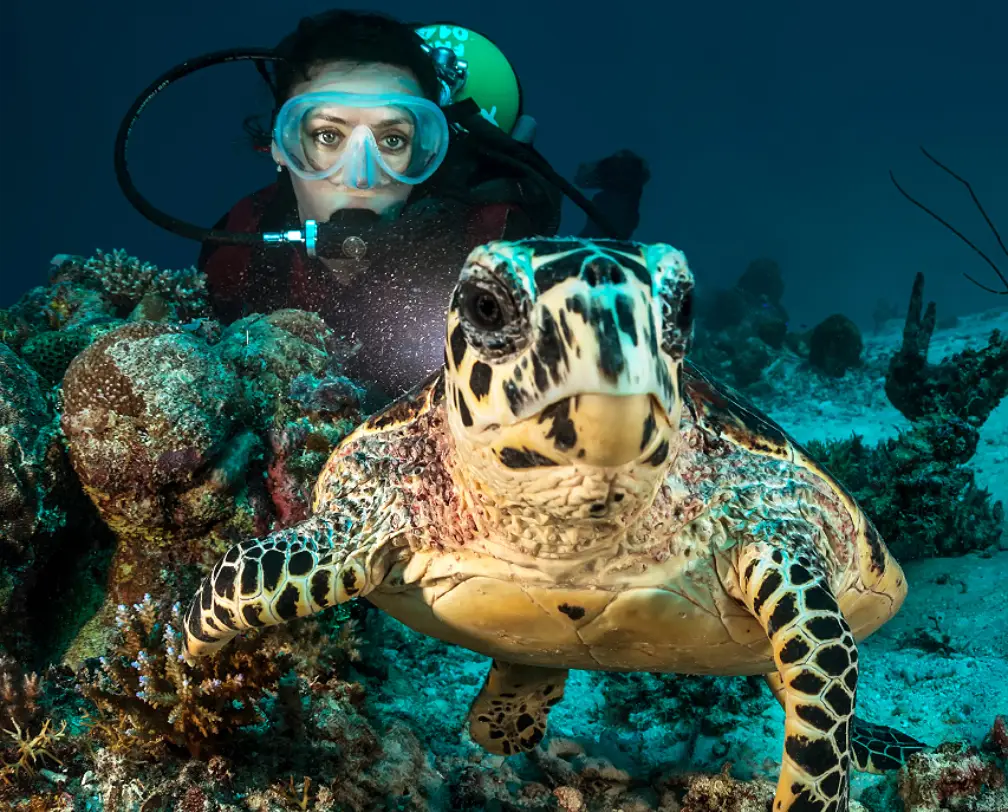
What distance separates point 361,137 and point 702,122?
96088mm

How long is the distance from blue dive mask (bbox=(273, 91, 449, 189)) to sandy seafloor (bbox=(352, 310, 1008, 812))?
3.37m

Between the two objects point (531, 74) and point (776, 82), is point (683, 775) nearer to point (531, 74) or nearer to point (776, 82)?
point (776, 82)

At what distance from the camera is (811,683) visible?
160 cm

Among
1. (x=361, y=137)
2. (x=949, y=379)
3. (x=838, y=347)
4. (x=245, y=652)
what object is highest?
(x=838, y=347)

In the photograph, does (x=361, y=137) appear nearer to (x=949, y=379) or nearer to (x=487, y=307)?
(x=487, y=307)

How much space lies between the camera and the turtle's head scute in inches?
45.8

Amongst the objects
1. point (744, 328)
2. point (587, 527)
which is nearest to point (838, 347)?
point (744, 328)

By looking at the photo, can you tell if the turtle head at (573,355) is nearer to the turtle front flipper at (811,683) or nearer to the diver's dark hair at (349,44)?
the turtle front flipper at (811,683)

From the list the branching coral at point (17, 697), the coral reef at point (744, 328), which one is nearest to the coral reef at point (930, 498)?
the branching coral at point (17, 697)

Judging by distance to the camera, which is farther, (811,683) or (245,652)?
(245,652)

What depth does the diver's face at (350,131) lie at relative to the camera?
4.87 m

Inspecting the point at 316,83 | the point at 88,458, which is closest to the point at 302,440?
the point at 88,458

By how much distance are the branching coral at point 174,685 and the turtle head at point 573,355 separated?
46.5 inches

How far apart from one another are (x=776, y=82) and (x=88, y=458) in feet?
340
